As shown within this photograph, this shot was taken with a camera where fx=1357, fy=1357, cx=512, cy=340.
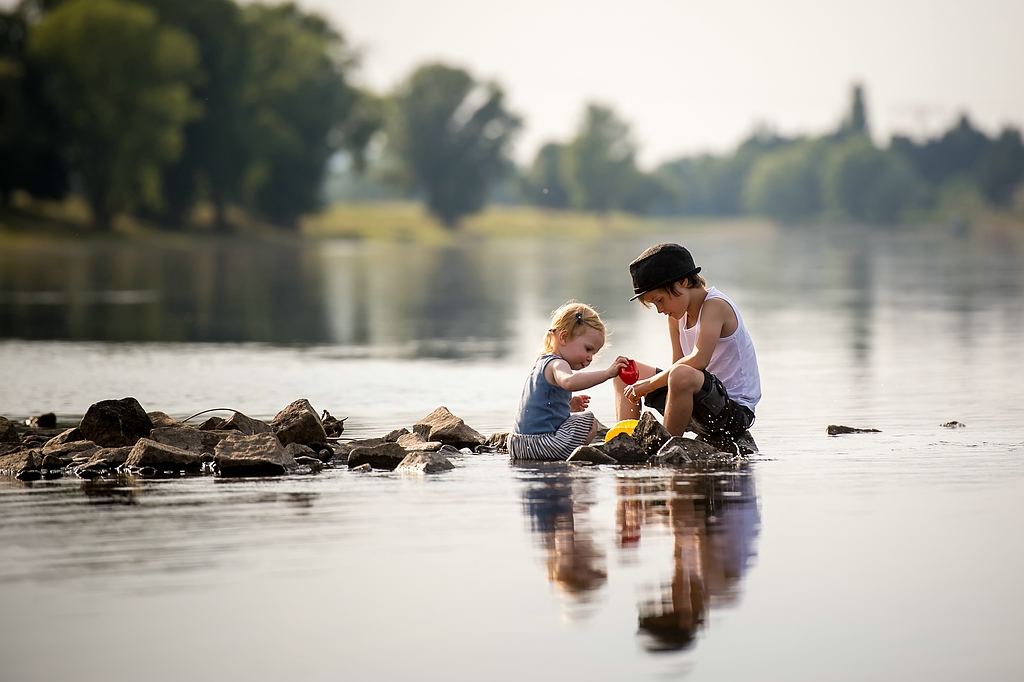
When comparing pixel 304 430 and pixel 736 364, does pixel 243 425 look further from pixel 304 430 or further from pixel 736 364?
pixel 736 364

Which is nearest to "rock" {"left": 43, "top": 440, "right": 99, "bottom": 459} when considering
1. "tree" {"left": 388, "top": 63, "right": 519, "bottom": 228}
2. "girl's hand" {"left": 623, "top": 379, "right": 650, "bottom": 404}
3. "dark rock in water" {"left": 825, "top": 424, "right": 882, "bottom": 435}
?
"girl's hand" {"left": 623, "top": 379, "right": 650, "bottom": 404}

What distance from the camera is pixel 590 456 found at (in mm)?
8398

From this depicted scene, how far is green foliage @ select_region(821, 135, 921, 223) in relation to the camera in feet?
568

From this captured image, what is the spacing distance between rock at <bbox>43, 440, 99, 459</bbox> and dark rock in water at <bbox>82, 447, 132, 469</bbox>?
0.51ft

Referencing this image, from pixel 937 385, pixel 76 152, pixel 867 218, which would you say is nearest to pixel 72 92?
pixel 76 152

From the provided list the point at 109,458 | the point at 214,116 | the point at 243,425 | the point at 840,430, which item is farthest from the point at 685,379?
the point at 214,116

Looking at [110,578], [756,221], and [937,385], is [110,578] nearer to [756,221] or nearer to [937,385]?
[937,385]

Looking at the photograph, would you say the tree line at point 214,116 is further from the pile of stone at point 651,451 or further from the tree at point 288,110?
the pile of stone at point 651,451

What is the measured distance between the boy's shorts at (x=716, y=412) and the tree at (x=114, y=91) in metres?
60.9

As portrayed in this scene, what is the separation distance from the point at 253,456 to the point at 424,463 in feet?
3.39

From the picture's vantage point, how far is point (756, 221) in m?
194

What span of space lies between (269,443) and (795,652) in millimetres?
4578

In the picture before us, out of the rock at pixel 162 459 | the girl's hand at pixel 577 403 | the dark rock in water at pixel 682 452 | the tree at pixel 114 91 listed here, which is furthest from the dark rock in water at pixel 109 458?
the tree at pixel 114 91

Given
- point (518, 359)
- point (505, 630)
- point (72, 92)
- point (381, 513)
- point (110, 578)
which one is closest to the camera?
point (505, 630)
